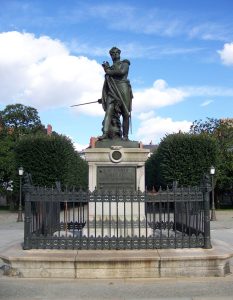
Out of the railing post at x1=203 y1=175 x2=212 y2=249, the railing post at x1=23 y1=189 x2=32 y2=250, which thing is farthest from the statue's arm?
the railing post at x1=23 y1=189 x2=32 y2=250

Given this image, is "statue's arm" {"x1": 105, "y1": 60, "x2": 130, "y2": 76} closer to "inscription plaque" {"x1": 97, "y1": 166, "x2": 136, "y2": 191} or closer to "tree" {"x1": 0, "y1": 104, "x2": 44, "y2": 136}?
"inscription plaque" {"x1": 97, "y1": 166, "x2": 136, "y2": 191}

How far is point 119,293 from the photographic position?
782cm

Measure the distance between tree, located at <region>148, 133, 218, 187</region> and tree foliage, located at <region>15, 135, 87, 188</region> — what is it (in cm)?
779

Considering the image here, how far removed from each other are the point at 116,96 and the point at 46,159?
26935 millimetres

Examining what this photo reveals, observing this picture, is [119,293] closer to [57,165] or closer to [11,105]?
[57,165]

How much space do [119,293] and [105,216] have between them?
328 cm

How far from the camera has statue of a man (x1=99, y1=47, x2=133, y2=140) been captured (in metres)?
12.0

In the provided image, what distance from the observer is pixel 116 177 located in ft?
37.0

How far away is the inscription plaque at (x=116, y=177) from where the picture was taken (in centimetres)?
1124

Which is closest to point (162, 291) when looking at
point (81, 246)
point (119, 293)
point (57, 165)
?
point (119, 293)

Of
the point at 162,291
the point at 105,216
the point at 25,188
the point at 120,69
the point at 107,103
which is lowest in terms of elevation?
the point at 162,291

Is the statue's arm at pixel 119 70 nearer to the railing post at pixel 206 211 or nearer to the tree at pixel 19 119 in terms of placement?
the railing post at pixel 206 211

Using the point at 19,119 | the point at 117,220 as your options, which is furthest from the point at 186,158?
the point at 117,220

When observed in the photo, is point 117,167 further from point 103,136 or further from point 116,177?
point 103,136
